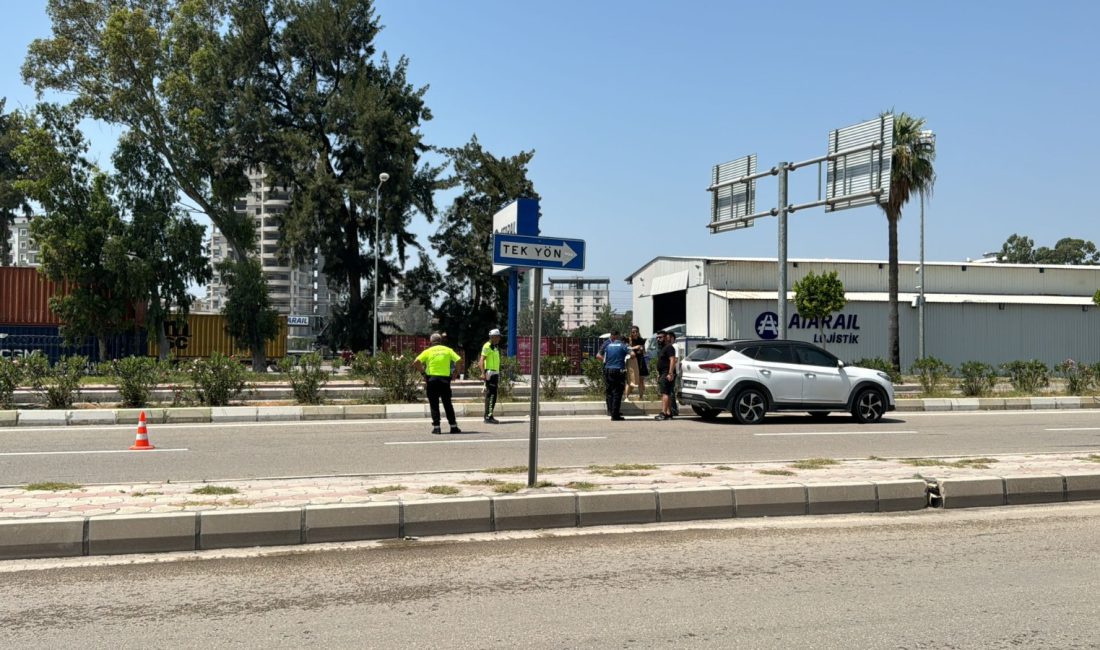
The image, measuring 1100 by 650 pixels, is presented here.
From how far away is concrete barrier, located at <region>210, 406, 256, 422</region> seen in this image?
658 inches

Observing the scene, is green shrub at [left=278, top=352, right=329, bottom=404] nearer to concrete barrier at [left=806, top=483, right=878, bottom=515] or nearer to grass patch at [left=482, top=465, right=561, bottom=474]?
grass patch at [left=482, top=465, right=561, bottom=474]

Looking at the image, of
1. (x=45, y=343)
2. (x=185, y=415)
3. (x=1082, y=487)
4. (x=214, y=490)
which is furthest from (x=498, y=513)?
(x=45, y=343)

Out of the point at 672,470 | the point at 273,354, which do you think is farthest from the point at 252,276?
Result: the point at 672,470

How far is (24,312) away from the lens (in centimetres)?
3975

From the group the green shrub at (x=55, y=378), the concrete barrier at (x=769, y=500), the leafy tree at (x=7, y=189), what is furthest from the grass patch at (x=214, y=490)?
the leafy tree at (x=7, y=189)

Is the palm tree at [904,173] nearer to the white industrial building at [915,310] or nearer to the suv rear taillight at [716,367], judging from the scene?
the white industrial building at [915,310]

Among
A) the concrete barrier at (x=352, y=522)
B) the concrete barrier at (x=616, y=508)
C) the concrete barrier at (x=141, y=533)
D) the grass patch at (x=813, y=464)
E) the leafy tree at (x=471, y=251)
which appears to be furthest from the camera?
the leafy tree at (x=471, y=251)

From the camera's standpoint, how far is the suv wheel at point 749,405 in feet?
53.4

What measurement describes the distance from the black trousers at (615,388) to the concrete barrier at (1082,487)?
904 centimetres

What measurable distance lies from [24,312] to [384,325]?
1814 centimetres

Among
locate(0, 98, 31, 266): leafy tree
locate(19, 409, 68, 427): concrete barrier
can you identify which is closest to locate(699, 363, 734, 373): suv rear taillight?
locate(19, 409, 68, 427): concrete barrier

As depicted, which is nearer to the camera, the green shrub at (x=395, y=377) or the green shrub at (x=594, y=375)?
the green shrub at (x=395, y=377)

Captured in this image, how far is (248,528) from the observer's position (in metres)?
→ 6.82

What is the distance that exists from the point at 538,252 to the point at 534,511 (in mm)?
2379
